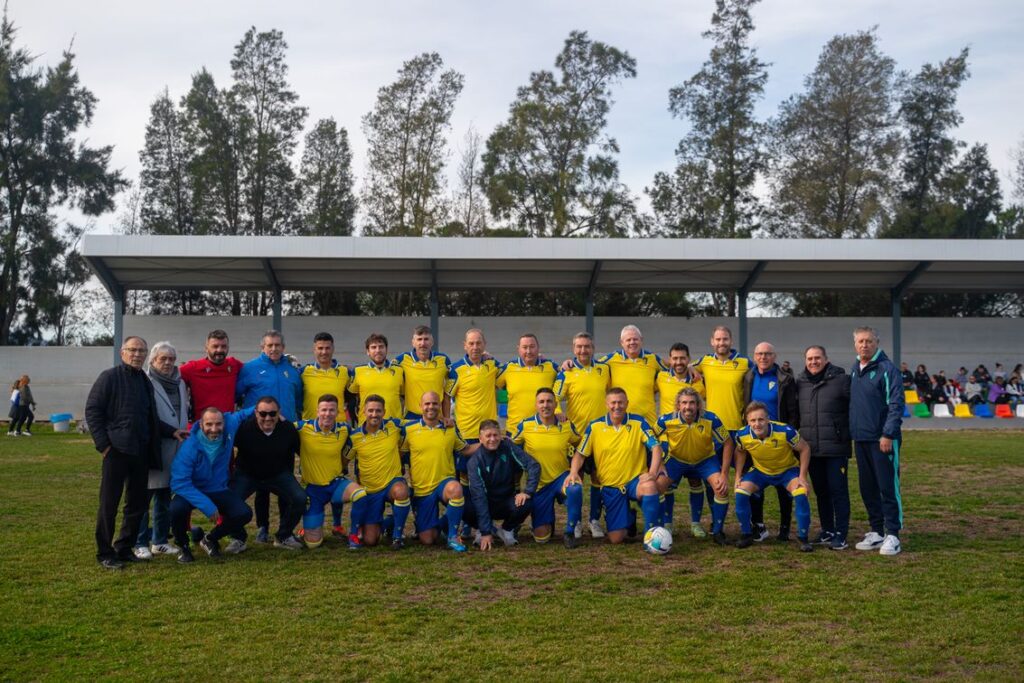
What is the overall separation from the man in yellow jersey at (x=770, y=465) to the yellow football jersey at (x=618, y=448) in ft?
2.51

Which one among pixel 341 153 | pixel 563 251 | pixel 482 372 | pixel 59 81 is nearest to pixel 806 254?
pixel 563 251

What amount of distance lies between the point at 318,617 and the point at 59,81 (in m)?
36.0

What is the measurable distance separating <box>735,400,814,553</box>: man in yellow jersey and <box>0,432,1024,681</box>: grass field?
0.28 meters

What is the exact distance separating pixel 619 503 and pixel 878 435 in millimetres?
2046

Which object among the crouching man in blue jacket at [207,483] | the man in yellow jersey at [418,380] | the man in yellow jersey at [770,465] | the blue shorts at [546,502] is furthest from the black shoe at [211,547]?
the man in yellow jersey at [770,465]

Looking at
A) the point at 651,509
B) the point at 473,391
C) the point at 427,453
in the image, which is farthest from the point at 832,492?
the point at 427,453

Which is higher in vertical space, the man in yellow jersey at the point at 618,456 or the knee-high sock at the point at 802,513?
the man in yellow jersey at the point at 618,456

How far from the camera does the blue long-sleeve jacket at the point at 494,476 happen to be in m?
6.89

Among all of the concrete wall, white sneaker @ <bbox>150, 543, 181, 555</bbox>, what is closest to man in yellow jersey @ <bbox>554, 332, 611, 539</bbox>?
white sneaker @ <bbox>150, 543, 181, 555</bbox>

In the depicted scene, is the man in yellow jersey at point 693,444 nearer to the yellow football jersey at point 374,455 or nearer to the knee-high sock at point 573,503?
the knee-high sock at point 573,503

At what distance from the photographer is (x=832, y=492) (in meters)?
6.79

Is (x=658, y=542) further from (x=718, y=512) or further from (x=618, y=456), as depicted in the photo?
(x=618, y=456)

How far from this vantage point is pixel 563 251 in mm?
19188

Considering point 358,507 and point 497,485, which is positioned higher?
point 497,485
